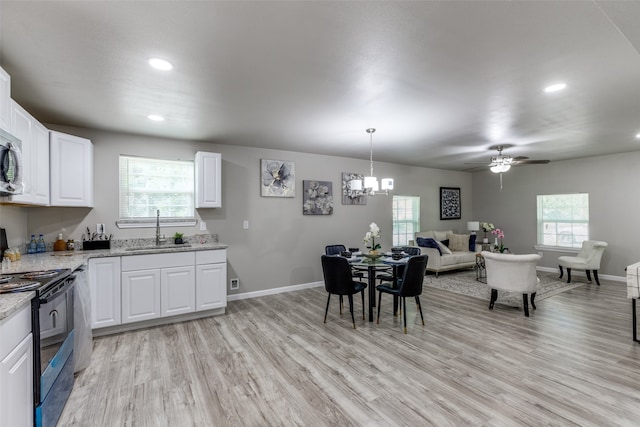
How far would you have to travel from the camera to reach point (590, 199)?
20.3 feet

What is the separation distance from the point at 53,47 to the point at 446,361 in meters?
3.86

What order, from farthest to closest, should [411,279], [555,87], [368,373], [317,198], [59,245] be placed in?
[317,198] < [59,245] < [411,279] < [555,87] < [368,373]

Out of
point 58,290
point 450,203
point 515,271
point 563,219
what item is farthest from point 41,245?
point 563,219

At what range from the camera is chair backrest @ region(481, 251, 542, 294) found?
3830 millimetres

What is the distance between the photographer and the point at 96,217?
3.87 m

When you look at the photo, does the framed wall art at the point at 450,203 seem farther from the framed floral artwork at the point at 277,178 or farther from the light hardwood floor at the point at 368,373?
the framed floral artwork at the point at 277,178

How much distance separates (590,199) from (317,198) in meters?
5.58

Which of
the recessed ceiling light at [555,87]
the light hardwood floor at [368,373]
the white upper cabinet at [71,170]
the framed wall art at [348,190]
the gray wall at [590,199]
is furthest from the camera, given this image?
the framed wall art at [348,190]

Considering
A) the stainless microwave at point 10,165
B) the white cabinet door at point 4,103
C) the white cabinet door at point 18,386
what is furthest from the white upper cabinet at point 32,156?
the white cabinet door at point 18,386

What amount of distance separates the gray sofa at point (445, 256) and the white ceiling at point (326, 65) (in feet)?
9.99

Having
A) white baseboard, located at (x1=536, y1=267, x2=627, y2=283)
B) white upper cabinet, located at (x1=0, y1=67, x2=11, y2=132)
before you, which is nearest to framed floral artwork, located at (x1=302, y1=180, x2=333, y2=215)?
white upper cabinet, located at (x1=0, y1=67, x2=11, y2=132)

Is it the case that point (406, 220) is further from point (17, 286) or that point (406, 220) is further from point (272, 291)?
point (17, 286)

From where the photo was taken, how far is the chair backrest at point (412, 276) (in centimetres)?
339

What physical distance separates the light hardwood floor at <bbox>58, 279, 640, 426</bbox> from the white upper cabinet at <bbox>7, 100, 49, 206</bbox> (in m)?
1.60
